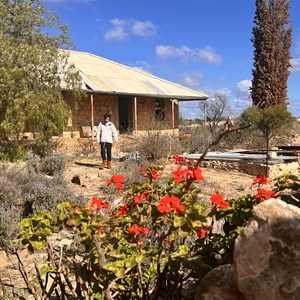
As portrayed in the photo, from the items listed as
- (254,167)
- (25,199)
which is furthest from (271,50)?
(25,199)

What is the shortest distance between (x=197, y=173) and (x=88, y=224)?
0.58 metres

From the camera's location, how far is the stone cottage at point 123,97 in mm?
17234

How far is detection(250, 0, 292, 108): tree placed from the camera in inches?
926

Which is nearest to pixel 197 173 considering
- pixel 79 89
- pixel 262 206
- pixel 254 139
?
pixel 262 206

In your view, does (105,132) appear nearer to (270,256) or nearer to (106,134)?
(106,134)

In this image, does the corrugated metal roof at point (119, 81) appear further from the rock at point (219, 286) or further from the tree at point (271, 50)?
the rock at point (219, 286)

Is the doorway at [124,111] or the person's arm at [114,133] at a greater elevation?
the doorway at [124,111]

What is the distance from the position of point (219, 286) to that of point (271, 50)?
23692 millimetres

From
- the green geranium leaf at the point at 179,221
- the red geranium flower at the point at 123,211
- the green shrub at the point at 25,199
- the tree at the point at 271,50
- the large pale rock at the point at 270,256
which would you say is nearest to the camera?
the large pale rock at the point at 270,256

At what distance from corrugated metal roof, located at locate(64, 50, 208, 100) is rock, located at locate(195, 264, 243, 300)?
14.6 metres

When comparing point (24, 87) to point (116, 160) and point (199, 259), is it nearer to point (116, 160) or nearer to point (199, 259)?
point (116, 160)

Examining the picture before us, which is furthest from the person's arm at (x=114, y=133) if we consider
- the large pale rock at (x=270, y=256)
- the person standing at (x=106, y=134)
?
the large pale rock at (x=270, y=256)

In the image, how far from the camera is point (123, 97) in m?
20.2

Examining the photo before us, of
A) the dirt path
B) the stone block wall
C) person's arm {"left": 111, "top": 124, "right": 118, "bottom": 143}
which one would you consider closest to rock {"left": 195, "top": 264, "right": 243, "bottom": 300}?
the dirt path
